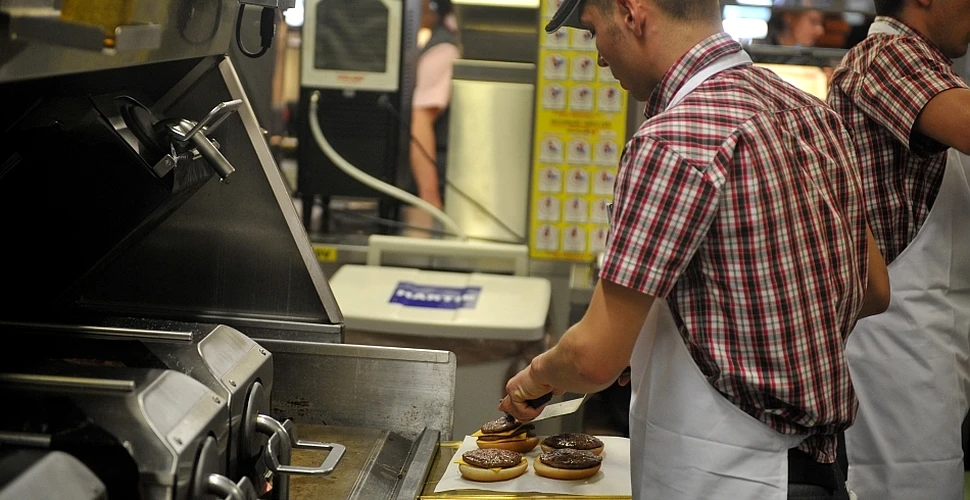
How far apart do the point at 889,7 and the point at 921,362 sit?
2.35ft

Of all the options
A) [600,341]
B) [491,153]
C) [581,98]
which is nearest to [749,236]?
[600,341]

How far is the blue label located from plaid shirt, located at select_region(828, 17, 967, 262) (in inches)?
50.6

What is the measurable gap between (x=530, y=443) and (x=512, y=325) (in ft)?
2.82

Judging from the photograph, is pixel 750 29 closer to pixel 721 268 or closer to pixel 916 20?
pixel 916 20

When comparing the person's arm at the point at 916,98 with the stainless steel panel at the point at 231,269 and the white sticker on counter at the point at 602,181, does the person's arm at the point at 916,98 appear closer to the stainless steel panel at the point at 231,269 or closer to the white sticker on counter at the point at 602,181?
the stainless steel panel at the point at 231,269

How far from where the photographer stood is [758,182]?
4.42 feet

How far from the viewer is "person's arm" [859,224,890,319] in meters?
1.62

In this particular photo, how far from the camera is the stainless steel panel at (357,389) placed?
6.37 ft

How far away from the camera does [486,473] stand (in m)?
1.81

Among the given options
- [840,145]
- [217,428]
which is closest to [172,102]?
[217,428]

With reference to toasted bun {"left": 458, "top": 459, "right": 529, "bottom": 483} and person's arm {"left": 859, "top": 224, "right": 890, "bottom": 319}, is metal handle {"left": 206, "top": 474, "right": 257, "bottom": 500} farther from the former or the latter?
person's arm {"left": 859, "top": 224, "right": 890, "bottom": 319}

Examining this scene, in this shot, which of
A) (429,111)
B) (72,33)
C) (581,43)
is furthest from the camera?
(429,111)

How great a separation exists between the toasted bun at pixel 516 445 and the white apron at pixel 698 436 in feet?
1.54

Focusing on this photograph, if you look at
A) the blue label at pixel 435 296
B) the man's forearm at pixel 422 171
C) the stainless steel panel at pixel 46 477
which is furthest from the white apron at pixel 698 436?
the man's forearm at pixel 422 171
